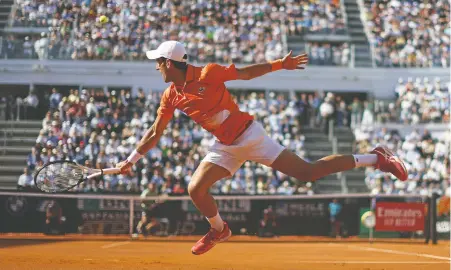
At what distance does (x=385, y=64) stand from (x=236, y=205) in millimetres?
12975

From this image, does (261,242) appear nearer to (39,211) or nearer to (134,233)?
(134,233)

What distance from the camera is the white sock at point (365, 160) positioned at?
10641 millimetres

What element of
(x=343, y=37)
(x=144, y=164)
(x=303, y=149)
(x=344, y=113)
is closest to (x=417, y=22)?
(x=343, y=37)

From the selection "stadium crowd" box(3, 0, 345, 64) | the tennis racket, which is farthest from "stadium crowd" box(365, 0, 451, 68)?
the tennis racket

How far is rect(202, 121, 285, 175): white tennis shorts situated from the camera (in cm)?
1043

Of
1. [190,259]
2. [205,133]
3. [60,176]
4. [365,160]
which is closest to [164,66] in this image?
[60,176]

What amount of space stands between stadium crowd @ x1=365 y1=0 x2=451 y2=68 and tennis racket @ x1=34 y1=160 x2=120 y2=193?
2508 cm

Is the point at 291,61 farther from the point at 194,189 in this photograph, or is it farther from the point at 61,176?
the point at 61,176

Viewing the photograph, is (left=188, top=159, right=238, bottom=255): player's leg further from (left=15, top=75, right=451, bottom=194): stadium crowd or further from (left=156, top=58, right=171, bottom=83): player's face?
(left=15, top=75, right=451, bottom=194): stadium crowd

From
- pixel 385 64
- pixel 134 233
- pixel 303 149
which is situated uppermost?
pixel 385 64

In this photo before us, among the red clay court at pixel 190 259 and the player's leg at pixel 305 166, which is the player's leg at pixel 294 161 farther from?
the red clay court at pixel 190 259

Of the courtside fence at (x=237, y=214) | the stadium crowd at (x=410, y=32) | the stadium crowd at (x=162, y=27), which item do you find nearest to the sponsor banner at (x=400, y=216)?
the courtside fence at (x=237, y=214)

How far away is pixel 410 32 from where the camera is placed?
1412 inches

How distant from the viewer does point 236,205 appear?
24.1m
